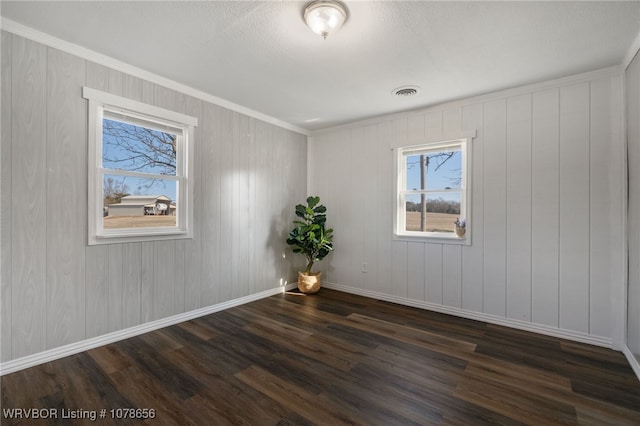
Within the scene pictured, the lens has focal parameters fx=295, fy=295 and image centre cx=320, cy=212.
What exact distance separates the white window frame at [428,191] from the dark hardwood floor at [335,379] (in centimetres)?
107

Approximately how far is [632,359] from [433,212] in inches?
84.0

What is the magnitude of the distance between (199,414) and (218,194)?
7.77 feet

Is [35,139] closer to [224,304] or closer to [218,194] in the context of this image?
[218,194]

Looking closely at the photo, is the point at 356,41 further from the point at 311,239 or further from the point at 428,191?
the point at 311,239

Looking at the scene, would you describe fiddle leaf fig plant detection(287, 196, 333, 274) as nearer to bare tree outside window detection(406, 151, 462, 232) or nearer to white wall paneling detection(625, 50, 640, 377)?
bare tree outside window detection(406, 151, 462, 232)

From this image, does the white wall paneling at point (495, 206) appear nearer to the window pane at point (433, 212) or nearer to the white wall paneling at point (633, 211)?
the window pane at point (433, 212)

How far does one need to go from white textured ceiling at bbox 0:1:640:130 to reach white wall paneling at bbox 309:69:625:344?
295mm

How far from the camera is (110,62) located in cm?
265

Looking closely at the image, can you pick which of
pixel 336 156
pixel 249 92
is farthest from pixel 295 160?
pixel 249 92

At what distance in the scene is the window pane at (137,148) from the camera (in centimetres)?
276

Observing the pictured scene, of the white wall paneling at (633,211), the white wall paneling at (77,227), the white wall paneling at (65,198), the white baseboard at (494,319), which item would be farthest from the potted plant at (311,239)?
the white wall paneling at (633,211)

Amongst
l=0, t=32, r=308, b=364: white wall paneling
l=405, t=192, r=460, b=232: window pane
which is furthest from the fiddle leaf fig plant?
l=405, t=192, r=460, b=232: window pane

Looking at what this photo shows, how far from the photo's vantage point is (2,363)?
214cm

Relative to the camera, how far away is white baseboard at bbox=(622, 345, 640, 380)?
2201 millimetres
